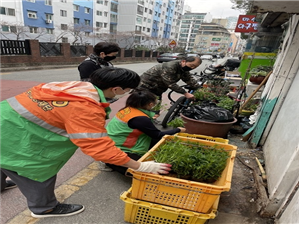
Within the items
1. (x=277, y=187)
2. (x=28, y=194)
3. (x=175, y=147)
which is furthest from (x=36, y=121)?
(x=277, y=187)

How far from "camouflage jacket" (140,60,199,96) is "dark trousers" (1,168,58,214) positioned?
237 cm

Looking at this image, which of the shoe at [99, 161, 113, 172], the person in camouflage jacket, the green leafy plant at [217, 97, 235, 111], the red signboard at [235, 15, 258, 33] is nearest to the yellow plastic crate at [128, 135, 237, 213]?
the shoe at [99, 161, 113, 172]

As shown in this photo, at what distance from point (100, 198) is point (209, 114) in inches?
76.2

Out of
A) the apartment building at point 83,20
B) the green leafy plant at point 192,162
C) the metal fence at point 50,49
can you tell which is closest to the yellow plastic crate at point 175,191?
the green leafy plant at point 192,162

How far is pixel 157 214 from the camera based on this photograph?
167cm

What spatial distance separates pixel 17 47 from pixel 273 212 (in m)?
13.2

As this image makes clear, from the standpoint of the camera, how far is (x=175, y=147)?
1.94m

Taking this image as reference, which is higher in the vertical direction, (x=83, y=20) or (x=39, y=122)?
(x=83, y=20)

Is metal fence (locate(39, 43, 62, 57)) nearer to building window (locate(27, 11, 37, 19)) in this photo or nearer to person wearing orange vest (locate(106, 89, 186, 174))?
person wearing orange vest (locate(106, 89, 186, 174))

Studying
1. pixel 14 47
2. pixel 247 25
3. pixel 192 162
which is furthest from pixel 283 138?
pixel 14 47

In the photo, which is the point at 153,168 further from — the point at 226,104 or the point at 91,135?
the point at 226,104

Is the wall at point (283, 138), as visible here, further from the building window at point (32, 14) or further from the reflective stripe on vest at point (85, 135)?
the building window at point (32, 14)

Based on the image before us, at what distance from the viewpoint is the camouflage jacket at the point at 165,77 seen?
3.40 m

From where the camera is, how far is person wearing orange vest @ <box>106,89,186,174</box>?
213 centimetres
